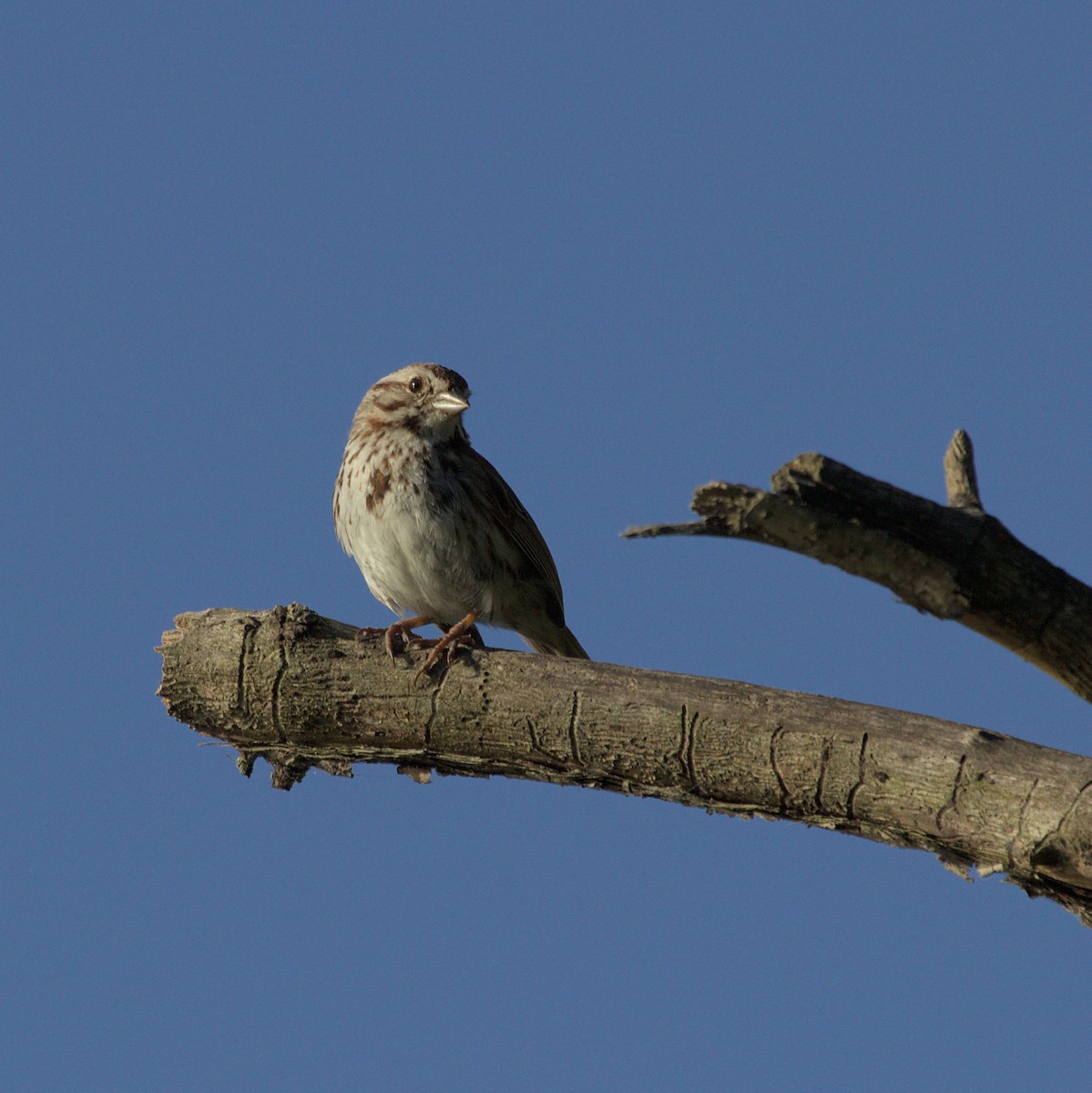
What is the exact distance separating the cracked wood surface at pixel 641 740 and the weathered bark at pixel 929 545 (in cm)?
46

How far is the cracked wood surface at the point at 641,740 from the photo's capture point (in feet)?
15.8

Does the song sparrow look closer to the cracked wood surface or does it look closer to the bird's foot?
the bird's foot

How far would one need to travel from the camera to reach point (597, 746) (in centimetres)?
545

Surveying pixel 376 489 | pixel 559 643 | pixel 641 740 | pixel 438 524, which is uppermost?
pixel 376 489

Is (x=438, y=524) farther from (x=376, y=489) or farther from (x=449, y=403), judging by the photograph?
(x=449, y=403)

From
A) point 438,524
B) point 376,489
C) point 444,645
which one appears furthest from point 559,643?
point 444,645

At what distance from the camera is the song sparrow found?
7125 mm

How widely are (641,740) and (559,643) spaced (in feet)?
7.74

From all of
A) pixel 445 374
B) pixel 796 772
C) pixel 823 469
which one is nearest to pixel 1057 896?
pixel 796 772

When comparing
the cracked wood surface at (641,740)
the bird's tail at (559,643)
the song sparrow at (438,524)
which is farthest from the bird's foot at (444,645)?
the bird's tail at (559,643)

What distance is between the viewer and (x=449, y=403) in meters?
7.51

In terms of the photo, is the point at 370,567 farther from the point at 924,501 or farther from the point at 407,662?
the point at 924,501

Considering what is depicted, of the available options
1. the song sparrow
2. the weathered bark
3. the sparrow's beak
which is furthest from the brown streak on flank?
the weathered bark

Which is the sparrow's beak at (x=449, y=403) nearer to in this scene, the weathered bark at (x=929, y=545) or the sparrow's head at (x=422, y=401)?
the sparrow's head at (x=422, y=401)
